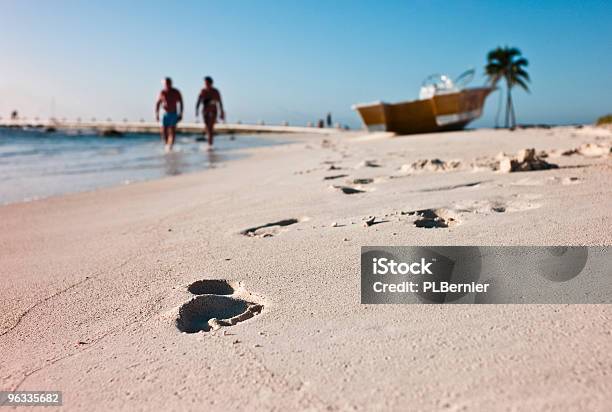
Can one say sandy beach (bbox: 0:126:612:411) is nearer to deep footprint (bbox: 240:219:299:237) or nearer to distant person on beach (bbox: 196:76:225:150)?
deep footprint (bbox: 240:219:299:237)

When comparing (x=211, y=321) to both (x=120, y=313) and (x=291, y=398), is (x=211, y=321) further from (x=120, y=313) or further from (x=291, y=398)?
(x=291, y=398)

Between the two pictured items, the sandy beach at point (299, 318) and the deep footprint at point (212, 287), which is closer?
the sandy beach at point (299, 318)

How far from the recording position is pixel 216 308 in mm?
1352

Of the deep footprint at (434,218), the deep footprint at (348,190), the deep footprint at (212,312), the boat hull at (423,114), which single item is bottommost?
the deep footprint at (212,312)

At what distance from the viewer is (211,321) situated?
4.05ft

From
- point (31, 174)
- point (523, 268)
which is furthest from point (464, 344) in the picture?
point (31, 174)

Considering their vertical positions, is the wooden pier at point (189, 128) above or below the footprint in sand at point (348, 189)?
above

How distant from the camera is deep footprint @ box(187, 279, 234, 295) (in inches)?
58.5

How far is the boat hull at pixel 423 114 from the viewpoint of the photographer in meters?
11.4

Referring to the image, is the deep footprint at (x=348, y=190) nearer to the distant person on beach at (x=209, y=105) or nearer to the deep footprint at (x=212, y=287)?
the deep footprint at (x=212, y=287)

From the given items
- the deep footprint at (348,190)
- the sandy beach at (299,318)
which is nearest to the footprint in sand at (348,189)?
the deep footprint at (348,190)

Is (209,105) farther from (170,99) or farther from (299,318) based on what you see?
(299,318)

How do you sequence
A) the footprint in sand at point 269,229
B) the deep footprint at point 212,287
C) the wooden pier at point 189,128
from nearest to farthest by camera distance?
the deep footprint at point 212,287, the footprint in sand at point 269,229, the wooden pier at point 189,128

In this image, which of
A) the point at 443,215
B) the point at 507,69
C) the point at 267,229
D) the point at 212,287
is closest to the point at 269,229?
the point at 267,229
